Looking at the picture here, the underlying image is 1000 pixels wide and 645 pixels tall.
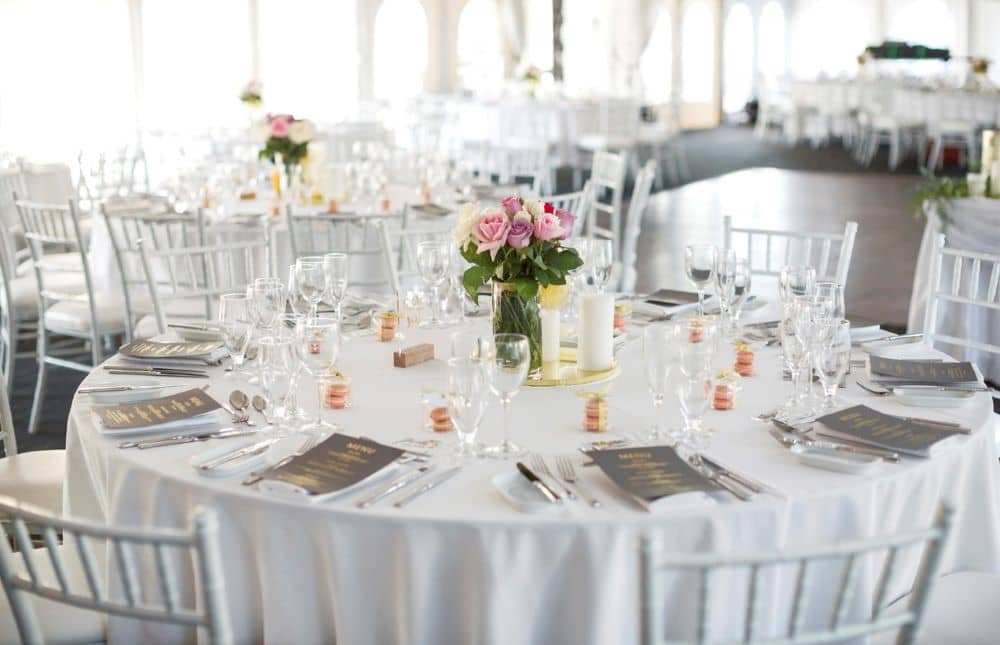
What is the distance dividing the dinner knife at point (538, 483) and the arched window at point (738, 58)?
2363 cm

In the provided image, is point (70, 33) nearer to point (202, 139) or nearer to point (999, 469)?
point (202, 139)

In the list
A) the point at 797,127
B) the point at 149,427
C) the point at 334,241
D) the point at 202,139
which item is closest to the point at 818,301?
the point at 149,427

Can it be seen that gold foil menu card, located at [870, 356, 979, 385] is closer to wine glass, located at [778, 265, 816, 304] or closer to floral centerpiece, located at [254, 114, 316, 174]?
wine glass, located at [778, 265, 816, 304]

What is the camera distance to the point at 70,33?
11.3 m

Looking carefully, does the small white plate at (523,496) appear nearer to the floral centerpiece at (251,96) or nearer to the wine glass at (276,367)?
the wine glass at (276,367)

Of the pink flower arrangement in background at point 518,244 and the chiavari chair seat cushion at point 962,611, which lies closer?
the chiavari chair seat cushion at point 962,611

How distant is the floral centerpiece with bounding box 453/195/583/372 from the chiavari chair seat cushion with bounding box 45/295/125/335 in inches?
108

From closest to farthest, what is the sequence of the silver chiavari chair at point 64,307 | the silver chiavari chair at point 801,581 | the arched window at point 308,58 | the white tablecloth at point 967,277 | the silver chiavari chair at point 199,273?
the silver chiavari chair at point 801,581, the silver chiavari chair at point 199,273, the silver chiavari chair at point 64,307, the white tablecloth at point 967,277, the arched window at point 308,58

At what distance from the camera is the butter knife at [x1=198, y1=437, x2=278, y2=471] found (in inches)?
88.4

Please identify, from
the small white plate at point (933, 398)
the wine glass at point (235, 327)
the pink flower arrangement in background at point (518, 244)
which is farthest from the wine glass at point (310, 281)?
the small white plate at point (933, 398)

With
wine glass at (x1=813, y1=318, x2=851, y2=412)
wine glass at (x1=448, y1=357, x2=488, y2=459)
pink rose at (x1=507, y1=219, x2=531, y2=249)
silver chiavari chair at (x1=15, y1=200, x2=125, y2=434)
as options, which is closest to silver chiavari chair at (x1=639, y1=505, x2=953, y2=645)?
wine glass at (x1=448, y1=357, x2=488, y2=459)

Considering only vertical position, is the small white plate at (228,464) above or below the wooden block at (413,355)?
below

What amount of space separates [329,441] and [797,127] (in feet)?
57.8

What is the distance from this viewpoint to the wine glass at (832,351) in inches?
99.0
